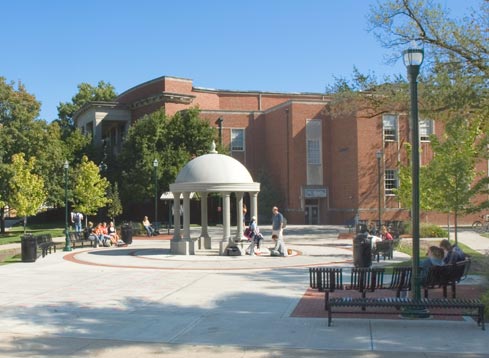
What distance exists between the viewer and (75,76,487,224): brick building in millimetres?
48500

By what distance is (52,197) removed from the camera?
41812 mm

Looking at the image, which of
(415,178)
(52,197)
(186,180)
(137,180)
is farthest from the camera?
(137,180)

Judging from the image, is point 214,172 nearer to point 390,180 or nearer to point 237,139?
point 390,180

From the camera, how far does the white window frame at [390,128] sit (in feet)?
162

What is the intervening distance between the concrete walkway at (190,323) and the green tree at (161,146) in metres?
28.1

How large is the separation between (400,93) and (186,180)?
8.86 m

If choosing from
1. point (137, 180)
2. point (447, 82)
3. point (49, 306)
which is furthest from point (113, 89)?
point (49, 306)

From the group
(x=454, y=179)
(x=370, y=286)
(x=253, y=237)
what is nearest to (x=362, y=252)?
(x=253, y=237)

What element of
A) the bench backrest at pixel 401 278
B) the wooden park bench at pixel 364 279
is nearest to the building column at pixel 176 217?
the wooden park bench at pixel 364 279

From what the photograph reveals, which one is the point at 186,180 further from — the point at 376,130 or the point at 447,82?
the point at 376,130

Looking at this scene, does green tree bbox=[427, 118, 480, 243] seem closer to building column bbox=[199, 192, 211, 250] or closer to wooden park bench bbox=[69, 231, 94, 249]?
building column bbox=[199, 192, 211, 250]

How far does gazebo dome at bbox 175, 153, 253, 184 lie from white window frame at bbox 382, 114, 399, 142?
2975 cm

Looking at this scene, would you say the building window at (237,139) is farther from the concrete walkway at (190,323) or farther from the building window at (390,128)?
the concrete walkway at (190,323)

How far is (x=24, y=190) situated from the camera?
36.7 meters
